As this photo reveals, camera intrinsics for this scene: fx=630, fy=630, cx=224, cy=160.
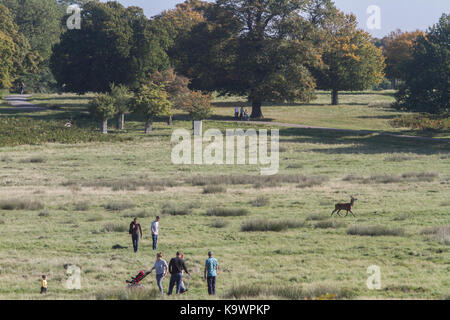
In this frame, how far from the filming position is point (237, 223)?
29109 mm

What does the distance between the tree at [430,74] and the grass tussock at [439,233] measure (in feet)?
156

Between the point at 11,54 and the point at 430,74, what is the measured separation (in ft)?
186

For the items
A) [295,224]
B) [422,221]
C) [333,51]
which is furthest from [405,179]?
[333,51]

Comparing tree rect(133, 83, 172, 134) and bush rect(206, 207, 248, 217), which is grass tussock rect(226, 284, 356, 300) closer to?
bush rect(206, 207, 248, 217)

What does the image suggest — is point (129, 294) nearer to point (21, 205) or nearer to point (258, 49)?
point (21, 205)

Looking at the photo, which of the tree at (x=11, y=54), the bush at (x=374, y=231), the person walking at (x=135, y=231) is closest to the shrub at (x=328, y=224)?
the bush at (x=374, y=231)

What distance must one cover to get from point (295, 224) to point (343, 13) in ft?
299

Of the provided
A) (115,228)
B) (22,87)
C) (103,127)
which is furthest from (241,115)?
(22,87)

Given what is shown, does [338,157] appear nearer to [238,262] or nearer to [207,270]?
[238,262]

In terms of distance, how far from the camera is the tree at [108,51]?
8319 centimetres

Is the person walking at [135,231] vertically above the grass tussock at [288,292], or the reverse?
the person walking at [135,231]

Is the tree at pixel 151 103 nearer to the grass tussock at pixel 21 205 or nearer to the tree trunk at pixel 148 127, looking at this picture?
the tree trunk at pixel 148 127

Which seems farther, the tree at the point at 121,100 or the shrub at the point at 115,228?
the tree at the point at 121,100

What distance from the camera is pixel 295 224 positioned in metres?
28.0
